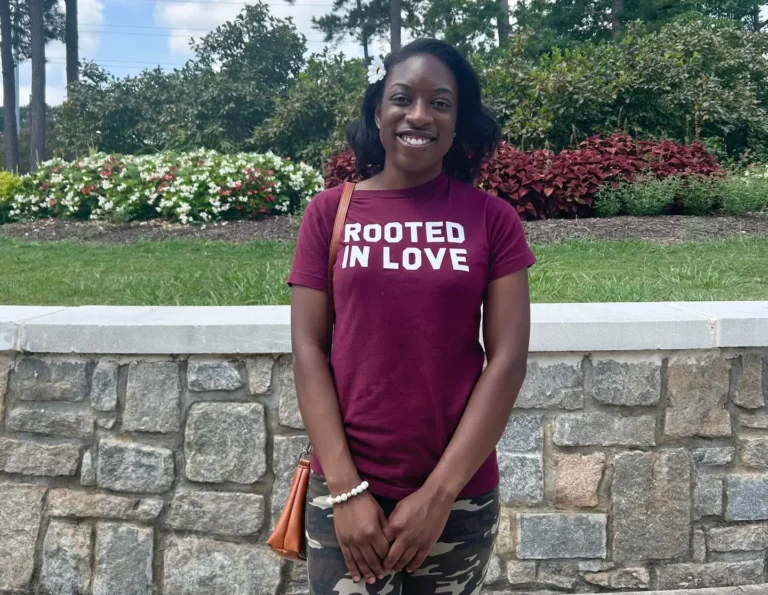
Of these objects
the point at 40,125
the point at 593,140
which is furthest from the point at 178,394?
the point at 40,125

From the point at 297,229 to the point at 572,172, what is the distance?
9.56ft

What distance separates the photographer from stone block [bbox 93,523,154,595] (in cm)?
274

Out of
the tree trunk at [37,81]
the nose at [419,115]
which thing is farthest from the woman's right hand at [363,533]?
the tree trunk at [37,81]

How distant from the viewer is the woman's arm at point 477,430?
1386 millimetres

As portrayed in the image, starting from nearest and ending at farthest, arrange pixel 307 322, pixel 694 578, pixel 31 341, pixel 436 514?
pixel 436 514, pixel 307 322, pixel 31 341, pixel 694 578

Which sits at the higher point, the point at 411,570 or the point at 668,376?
the point at 668,376

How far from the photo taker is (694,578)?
2861 mm

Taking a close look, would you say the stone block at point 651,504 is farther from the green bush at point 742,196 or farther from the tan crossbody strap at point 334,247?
the green bush at point 742,196

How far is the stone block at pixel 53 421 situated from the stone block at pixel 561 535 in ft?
5.61

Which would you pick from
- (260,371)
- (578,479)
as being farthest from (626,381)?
(260,371)

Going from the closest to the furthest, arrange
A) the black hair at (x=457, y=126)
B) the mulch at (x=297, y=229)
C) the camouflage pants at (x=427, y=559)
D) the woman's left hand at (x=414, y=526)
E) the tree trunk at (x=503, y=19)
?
the woman's left hand at (x=414, y=526) < the camouflage pants at (x=427, y=559) < the black hair at (x=457, y=126) < the mulch at (x=297, y=229) < the tree trunk at (x=503, y=19)

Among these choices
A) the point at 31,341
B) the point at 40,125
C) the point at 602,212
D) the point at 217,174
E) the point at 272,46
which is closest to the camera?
the point at 31,341

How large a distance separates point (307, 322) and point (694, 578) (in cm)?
223

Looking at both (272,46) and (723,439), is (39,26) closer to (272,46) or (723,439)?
(272,46)
